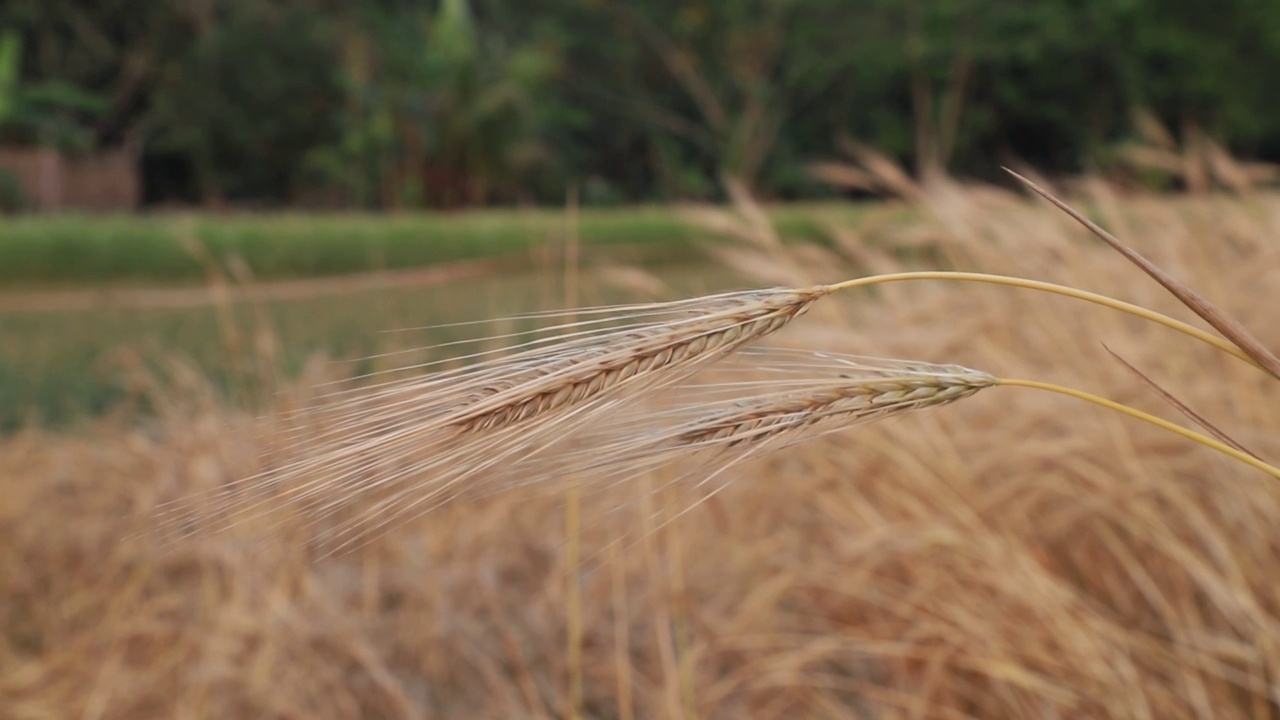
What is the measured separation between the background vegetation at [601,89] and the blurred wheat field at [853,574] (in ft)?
13.6

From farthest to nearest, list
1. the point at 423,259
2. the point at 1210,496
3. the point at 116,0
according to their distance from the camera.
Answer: the point at 116,0
the point at 423,259
the point at 1210,496

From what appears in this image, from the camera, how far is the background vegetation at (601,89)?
20.0 ft

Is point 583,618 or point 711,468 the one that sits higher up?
point 711,468

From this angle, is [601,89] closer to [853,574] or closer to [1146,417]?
[853,574]

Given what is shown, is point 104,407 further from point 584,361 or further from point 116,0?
point 116,0

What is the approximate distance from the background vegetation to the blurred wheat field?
4.13 m

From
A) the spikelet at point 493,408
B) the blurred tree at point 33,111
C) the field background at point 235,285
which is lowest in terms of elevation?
the field background at point 235,285

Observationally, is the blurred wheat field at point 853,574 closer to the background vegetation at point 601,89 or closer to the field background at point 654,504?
the field background at point 654,504

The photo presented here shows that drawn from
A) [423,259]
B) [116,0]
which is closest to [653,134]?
[116,0]

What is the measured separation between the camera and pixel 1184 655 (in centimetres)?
94

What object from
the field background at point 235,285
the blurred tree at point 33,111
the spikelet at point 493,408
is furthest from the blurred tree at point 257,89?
the spikelet at point 493,408

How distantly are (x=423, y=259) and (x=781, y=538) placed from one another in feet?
10.3

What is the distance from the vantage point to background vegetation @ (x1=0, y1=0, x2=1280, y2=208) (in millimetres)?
6102

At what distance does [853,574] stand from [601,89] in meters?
9.58
